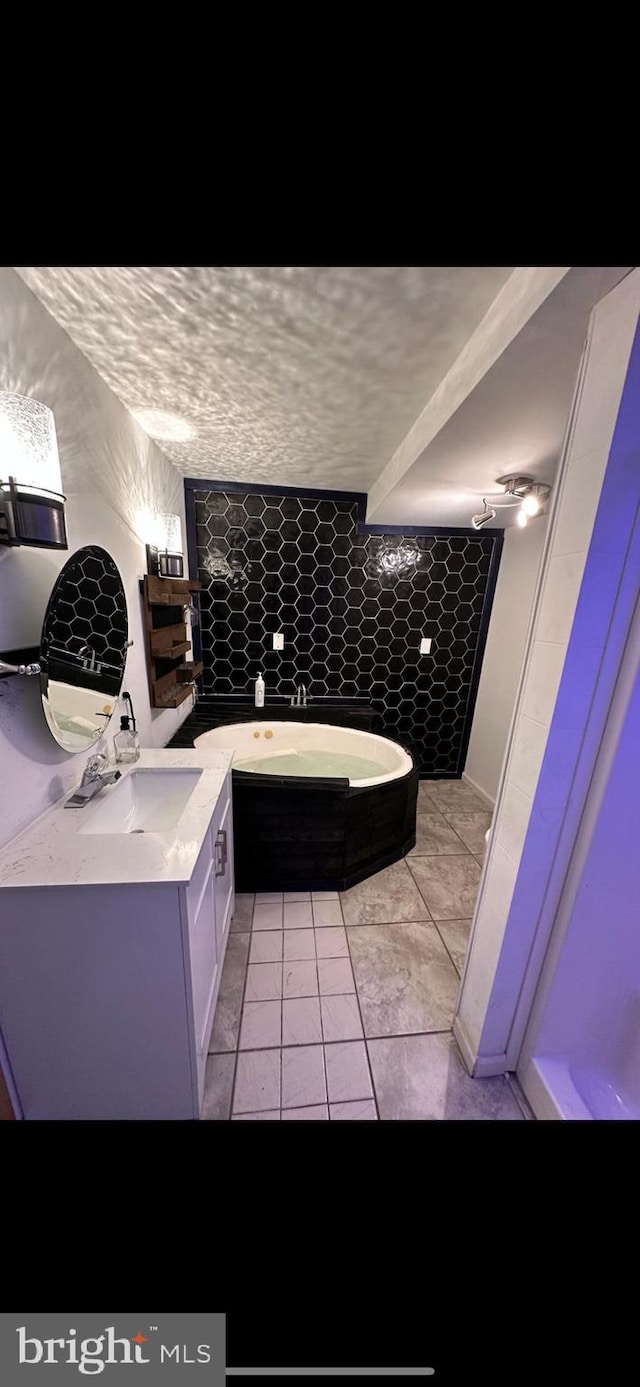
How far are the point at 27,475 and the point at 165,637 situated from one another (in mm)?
1157

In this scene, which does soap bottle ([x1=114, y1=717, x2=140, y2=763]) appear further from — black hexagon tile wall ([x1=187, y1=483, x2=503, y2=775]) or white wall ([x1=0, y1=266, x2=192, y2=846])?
black hexagon tile wall ([x1=187, y1=483, x2=503, y2=775])

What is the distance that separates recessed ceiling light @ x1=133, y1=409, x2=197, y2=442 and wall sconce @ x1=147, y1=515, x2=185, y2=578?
38 cm

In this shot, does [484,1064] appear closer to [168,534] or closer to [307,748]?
[307,748]

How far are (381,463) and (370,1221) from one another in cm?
272

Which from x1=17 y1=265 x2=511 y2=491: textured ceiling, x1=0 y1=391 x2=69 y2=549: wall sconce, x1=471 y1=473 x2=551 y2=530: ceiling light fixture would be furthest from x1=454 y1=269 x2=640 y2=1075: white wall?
x1=0 y1=391 x2=69 y2=549: wall sconce

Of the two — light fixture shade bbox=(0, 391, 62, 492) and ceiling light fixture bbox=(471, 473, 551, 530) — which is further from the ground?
ceiling light fixture bbox=(471, 473, 551, 530)

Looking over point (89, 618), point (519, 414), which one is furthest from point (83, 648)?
point (519, 414)

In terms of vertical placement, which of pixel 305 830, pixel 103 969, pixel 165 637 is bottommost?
pixel 305 830

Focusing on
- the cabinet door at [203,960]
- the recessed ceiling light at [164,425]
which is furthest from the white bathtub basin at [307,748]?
the recessed ceiling light at [164,425]

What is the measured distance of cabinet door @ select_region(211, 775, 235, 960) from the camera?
1.33m

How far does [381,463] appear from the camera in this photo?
2125 mm

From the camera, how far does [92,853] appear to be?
962mm

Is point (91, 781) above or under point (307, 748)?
above
